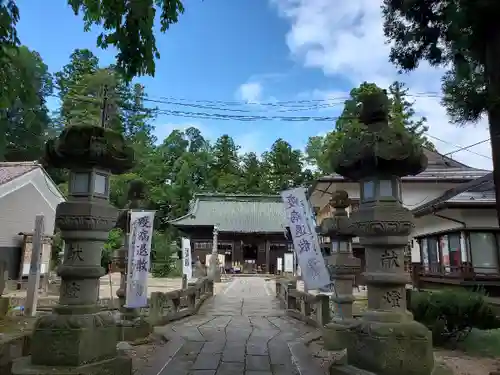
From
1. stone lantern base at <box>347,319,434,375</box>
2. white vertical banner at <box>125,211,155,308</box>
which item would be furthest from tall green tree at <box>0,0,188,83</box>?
stone lantern base at <box>347,319,434,375</box>

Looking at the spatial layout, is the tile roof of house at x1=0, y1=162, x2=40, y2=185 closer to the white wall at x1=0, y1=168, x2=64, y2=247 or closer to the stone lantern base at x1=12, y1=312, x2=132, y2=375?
the white wall at x1=0, y1=168, x2=64, y2=247

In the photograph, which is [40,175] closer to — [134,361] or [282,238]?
[134,361]

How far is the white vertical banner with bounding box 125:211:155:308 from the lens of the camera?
7.81 meters

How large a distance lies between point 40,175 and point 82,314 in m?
20.8

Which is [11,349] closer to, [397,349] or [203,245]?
[397,349]

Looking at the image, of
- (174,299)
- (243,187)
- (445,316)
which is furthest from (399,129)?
(243,187)

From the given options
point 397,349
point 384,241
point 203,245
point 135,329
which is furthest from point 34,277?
point 203,245

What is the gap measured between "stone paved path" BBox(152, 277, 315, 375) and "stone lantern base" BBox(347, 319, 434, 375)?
5.01 ft

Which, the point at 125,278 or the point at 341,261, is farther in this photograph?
the point at 125,278

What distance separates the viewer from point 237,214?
41.5 metres

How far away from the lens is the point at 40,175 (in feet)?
74.3

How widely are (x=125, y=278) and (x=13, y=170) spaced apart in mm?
16882

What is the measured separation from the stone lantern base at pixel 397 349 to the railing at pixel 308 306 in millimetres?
3864

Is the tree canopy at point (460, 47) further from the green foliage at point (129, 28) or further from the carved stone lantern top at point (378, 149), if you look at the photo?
the green foliage at point (129, 28)
